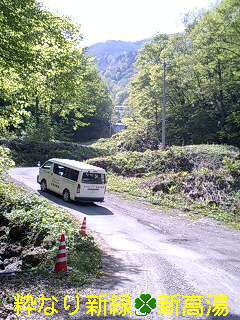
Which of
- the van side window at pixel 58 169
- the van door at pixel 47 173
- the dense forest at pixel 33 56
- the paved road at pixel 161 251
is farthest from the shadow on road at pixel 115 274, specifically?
the van door at pixel 47 173

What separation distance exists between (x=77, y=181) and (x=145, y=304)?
51.7ft

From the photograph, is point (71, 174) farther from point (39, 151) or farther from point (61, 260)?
point (39, 151)

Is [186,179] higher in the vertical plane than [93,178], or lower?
lower

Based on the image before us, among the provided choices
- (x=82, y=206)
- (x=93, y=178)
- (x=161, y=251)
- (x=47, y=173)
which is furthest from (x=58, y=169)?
(x=161, y=251)

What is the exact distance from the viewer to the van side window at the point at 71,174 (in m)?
24.3

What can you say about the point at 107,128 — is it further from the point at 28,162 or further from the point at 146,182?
the point at 146,182

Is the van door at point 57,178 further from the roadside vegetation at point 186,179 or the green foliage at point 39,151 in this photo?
the green foliage at point 39,151

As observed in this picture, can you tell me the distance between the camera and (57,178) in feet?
84.0

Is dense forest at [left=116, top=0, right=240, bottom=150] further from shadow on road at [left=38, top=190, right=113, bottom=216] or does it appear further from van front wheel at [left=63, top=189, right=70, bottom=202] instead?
van front wheel at [left=63, top=189, right=70, bottom=202]

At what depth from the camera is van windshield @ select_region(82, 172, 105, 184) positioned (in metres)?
24.1

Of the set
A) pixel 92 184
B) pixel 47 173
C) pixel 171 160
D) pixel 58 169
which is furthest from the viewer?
pixel 171 160

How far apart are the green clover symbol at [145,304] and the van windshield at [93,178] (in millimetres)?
15240

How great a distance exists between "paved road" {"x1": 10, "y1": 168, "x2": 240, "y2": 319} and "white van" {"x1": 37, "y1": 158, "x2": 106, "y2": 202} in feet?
1.90

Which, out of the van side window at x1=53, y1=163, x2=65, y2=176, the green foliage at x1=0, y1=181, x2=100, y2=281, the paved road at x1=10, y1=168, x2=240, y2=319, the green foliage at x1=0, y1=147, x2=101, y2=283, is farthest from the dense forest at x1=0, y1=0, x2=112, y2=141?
the van side window at x1=53, y1=163, x2=65, y2=176
